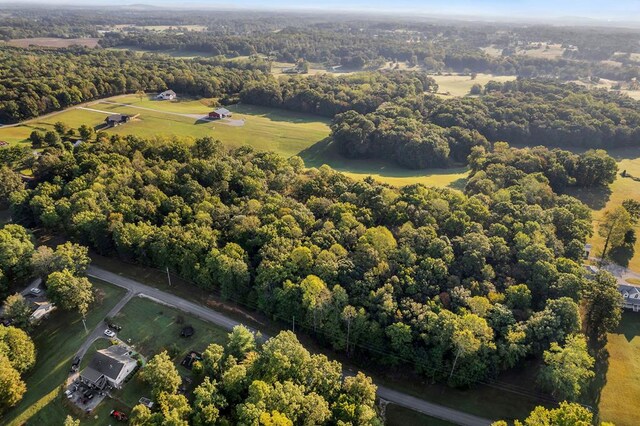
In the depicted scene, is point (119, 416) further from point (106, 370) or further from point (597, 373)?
point (597, 373)

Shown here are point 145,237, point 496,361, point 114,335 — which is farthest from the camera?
point 145,237

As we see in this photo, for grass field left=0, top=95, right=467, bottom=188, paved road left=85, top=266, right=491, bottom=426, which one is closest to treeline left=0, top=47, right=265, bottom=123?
grass field left=0, top=95, right=467, bottom=188

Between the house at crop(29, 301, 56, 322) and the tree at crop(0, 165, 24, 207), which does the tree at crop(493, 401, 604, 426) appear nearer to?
the house at crop(29, 301, 56, 322)

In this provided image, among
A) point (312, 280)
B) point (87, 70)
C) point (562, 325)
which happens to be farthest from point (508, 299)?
point (87, 70)

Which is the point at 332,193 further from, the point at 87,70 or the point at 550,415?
Result: the point at 87,70

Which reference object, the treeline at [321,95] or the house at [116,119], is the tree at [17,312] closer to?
the house at [116,119]

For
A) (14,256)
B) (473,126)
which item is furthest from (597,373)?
(473,126)
